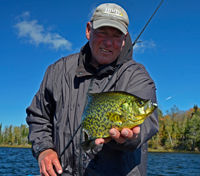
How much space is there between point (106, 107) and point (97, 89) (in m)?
0.85

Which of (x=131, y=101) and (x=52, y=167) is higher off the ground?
(x=131, y=101)

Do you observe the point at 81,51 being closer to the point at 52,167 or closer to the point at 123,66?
the point at 123,66

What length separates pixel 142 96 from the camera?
2.34m

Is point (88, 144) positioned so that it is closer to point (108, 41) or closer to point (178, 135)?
point (108, 41)

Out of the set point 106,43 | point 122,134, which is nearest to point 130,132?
point 122,134

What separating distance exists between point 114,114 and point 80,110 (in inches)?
34.5

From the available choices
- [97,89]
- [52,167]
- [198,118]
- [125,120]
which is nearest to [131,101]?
[125,120]

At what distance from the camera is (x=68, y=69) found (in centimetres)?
313

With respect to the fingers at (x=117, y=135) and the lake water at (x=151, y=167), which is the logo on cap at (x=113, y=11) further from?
the lake water at (x=151, y=167)

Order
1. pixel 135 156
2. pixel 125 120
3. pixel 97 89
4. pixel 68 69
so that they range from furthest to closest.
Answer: pixel 68 69 < pixel 97 89 < pixel 135 156 < pixel 125 120

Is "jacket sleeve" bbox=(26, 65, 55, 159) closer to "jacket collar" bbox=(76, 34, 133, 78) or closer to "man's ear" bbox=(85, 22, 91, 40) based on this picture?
"jacket collar" bbox=(76, 34, 133, 78)

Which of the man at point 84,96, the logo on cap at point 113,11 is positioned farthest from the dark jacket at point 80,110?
the logo on cap at point 113,11

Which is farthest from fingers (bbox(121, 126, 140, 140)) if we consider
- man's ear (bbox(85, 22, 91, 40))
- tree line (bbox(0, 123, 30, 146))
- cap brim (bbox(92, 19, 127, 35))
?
tree line (bbox(0, 123, 30, 146))

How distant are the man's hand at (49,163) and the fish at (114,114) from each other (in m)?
0.73
